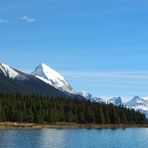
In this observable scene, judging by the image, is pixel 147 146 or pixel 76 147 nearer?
pixel 76 147

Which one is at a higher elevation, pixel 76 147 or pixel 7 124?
pixel 7 124

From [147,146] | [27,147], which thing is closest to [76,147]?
[27,147]

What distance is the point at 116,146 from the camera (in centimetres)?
11244

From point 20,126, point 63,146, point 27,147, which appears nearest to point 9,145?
point 27,147

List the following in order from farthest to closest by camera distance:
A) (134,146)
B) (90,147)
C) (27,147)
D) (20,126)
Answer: (20,126), (134,146), (90,147), (27,147)

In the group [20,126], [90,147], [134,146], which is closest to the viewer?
[90,147]

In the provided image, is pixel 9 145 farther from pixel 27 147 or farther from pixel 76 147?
pixel 76 147

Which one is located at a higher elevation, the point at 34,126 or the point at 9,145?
the point at 34,126

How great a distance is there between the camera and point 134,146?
115 metres

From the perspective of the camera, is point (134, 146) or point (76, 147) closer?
point (76, 147)

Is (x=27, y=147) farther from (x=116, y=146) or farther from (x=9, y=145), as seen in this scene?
(x=116, y=146)

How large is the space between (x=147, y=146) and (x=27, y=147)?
31.4 metres

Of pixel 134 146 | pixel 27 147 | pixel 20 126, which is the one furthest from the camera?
pixel 20 126

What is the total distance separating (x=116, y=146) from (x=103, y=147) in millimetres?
5223
